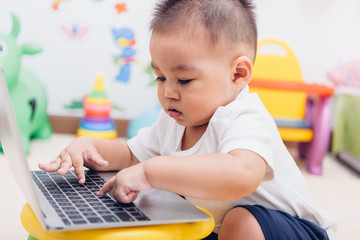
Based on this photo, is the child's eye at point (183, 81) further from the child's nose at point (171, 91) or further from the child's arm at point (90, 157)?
the child's arm at point (90, 157)

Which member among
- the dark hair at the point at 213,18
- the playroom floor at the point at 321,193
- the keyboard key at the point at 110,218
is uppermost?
the dark hair at the point at 213,18

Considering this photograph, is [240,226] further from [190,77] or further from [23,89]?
[23,89]

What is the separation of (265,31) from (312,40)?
0.23m

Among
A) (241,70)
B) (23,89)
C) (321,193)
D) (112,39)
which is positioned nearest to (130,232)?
(241,70)

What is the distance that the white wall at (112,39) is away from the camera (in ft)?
6.95

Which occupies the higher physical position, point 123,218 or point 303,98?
point 123,218

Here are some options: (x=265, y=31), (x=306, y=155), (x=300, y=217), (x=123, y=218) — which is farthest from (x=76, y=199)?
(x=265, y=31)

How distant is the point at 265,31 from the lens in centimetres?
213

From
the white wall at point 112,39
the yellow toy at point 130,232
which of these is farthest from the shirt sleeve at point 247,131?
the white wall at point 112,39

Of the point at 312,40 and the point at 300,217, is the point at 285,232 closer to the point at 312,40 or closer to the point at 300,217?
the point at 300,217

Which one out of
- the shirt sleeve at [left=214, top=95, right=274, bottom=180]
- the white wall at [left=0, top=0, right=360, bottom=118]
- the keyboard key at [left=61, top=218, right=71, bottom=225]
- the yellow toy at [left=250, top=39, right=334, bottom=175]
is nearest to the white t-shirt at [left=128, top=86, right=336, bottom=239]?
the shirt sleeve at [left=214, top=95, right=274, bottom=180]

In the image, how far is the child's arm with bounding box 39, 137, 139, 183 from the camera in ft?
2.22

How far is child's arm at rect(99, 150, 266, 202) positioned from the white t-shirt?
0.04 m

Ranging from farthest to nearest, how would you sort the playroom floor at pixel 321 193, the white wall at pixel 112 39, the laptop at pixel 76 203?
1. the white wall at pixel 112 39
2. the playroom floor at pixel 321 193
3. the laptop at pixel 76 203
